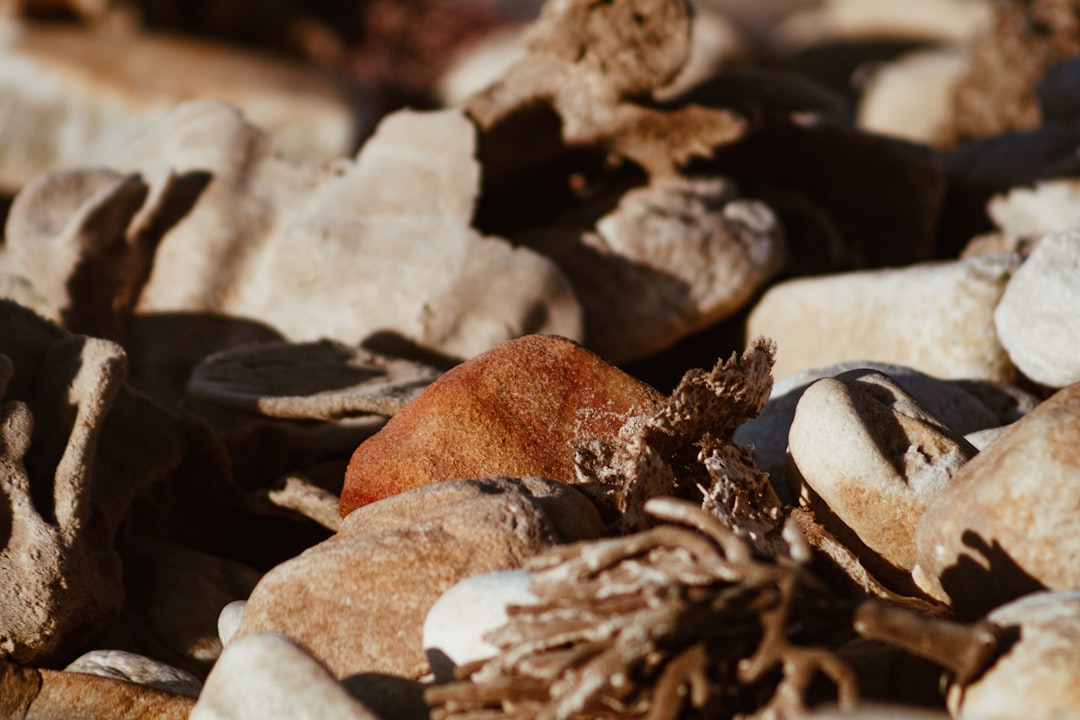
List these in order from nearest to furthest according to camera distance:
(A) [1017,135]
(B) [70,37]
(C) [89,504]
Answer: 1. (C) [89,504]
2. (A) [1017,135]
3. (B) [70,37]

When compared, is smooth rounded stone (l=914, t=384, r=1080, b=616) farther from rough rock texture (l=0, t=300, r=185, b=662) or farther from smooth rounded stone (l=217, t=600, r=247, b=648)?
rough rock texture (l=0, t=300, r=185, b=662)

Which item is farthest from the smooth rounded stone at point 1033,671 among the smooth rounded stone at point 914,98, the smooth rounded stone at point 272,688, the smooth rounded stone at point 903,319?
the smooth rounded stone at point 914,98

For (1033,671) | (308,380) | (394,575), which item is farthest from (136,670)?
(1033,671)

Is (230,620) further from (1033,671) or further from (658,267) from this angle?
(658,267)

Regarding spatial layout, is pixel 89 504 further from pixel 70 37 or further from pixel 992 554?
pixel 70 37

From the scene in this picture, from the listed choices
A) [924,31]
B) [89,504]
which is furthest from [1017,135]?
[924,31]
